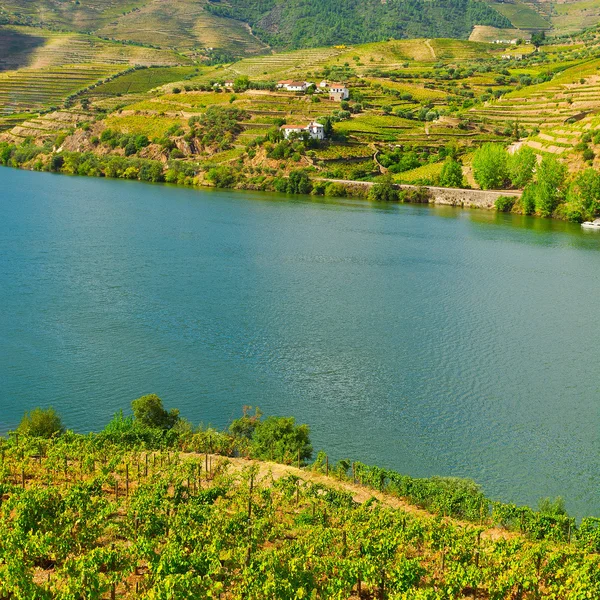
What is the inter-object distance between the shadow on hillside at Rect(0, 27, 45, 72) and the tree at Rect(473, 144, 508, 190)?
129m

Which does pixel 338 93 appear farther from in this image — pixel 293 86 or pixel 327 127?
pixel 327 127

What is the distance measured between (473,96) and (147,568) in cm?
11466

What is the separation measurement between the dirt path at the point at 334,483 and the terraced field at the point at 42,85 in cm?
13024

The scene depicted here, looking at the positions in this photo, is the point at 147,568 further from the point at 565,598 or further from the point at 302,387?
the point at 302,387

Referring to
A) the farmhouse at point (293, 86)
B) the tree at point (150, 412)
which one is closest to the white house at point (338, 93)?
the farmhouse at point (293, 86)

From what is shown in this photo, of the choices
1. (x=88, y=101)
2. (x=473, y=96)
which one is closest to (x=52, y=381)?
(x=473, y=96)

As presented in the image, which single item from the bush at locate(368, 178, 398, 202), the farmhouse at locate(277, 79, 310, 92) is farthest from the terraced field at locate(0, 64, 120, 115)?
the bush at locate(368, 178, 398, 202)

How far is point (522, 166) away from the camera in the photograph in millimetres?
84250

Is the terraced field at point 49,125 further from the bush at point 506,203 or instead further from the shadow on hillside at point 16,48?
the bush at point 506,203

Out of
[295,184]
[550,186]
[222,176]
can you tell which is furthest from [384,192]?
[222,176]

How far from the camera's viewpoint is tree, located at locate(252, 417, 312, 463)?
23562 mm

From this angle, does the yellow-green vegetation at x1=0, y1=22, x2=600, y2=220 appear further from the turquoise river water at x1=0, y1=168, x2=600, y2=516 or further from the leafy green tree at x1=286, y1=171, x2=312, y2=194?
the turquoise river water at x1=0, y1=168, x2=600, y2=516

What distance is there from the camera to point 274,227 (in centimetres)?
6719

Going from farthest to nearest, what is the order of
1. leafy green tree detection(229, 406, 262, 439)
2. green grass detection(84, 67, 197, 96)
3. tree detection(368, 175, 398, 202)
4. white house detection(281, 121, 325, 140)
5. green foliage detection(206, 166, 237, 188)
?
green grass detection(84, 67, 197, 96), white house detection(281, 121, 325, 140), green foliage detection(206, 166, 237, 188), tree detection(368, 175, 398, 202), leafy green tree detection(229, 406, 262, 439)
